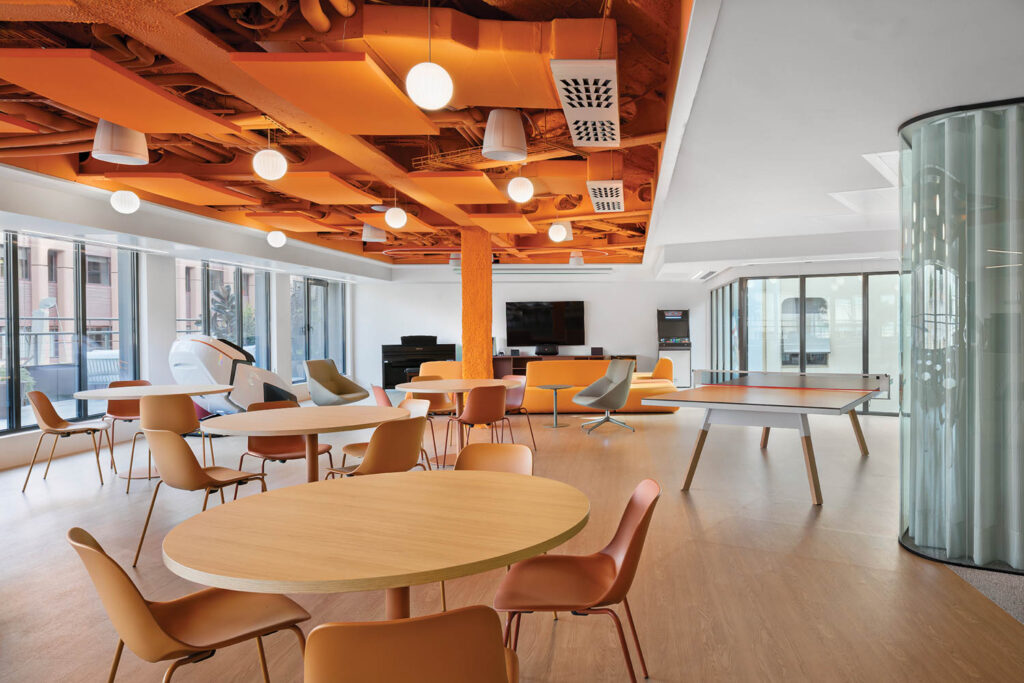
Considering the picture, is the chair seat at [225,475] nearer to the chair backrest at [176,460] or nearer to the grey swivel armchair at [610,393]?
the chair backrest at [176,460]

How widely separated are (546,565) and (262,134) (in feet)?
16.4

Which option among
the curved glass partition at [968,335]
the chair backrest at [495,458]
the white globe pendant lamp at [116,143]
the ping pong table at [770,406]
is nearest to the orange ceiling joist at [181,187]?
the white globe pendant lamp at [116,143]

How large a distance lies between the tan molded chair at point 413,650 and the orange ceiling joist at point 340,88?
2.91m

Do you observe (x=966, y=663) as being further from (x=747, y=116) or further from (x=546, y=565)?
(x=747, y=116)

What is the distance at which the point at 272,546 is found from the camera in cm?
174

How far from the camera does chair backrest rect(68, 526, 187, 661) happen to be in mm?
1667

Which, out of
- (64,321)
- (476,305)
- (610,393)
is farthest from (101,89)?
(610,393)

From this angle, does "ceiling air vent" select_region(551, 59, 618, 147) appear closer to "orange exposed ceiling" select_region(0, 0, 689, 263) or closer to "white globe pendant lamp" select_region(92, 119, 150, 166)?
"orange exposed ceiling" select_region(0, 0, 689, 263)

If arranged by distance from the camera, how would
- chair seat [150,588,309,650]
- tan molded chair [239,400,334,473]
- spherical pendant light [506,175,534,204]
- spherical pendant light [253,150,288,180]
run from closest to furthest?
1. chair seat [150,588,309,650]
2. tan molded chair [239,400,334,473]
3. spherical pendant light [253,150,288,180]
4. spherical pendant light [506,175,534,204]

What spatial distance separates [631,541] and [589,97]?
9.04ft

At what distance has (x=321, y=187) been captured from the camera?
6375 millimetres

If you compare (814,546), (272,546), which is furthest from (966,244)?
(272,546)

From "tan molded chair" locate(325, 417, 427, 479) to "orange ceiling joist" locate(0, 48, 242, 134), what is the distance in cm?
242

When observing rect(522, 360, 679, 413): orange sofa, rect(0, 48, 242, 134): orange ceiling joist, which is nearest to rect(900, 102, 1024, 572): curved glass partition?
rect(0, 48, 242, 134): orange ceiling joist
